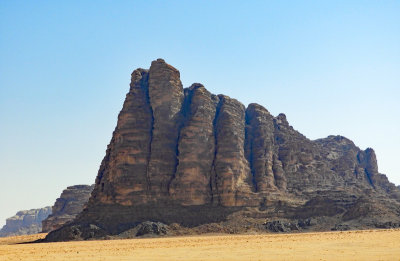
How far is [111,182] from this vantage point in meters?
Result: 99.4

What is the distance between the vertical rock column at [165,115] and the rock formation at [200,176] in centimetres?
22

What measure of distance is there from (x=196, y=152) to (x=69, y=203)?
70.7 m

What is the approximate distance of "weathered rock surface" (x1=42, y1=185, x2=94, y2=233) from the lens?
496 ft

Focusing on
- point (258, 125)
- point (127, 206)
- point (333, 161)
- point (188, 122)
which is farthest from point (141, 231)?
point (333, 161)

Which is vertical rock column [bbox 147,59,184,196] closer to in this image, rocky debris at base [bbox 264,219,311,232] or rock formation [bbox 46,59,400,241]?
rock formation [bbox 46,59,400,241]

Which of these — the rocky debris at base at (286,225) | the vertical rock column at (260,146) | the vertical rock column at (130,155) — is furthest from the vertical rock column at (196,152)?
the rocky debris at base at (286,225)

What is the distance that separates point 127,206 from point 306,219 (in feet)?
120

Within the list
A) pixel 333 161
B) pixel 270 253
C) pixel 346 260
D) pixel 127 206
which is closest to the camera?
pixel 346 260

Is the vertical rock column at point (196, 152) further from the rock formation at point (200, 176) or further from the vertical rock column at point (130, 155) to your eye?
the vertical rock column at point (130, 155)

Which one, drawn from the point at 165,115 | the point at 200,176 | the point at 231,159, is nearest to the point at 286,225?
the point at 231,159

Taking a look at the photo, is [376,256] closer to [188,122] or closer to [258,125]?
[188,122]

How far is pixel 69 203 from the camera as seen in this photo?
6181 inches

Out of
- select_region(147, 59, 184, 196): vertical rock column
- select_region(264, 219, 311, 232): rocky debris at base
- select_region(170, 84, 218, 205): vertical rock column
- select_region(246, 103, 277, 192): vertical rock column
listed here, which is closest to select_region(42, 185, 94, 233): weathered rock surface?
select_region(147, 59, 184, 196): vertical rock column

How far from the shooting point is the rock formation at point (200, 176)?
94812 millimetres
